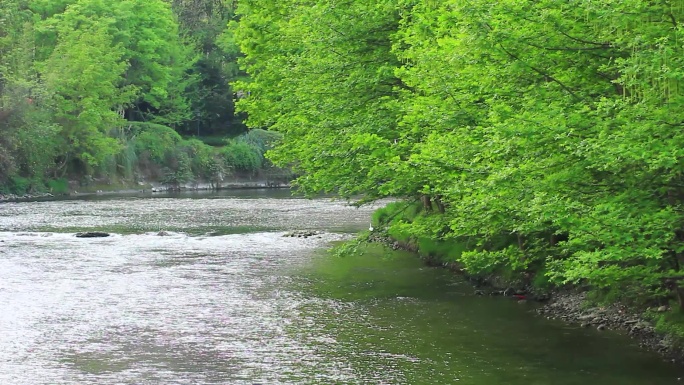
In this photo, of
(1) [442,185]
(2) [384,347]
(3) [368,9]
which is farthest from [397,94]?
(2) [384,347]

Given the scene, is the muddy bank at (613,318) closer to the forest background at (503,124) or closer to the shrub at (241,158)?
the forest background at (503,124)

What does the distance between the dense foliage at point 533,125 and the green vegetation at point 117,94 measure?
164 feet

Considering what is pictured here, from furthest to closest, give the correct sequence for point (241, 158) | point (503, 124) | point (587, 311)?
1. point (241, 158)
2. point (587, 311)
3. point (503, 124)

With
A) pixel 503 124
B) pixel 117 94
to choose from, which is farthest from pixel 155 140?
pixel 503 124

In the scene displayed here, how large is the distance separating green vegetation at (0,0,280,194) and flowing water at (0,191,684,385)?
3611 cm

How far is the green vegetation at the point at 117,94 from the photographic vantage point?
7688 centimetres

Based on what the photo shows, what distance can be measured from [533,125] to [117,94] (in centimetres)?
7722

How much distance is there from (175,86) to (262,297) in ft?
250

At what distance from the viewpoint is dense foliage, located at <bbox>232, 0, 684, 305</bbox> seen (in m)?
17.0

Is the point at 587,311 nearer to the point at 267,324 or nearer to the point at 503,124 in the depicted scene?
the point at 503,124

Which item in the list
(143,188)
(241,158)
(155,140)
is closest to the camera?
(143,188)

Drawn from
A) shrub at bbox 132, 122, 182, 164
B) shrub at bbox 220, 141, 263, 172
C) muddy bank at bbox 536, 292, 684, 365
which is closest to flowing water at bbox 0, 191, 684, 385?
muddy bank at bbox 536, 292, 684, 365

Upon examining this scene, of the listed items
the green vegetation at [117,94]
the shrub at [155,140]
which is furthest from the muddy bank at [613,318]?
the shrub at [155,140]

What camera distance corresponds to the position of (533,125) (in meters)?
18.4
